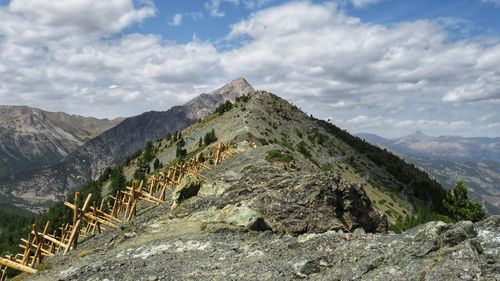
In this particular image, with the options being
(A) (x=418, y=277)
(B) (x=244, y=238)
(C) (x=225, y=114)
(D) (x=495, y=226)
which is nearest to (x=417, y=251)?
(A) (x=418, y=277)

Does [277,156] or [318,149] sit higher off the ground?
[318,149]

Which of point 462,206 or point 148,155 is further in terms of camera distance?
point 148,155

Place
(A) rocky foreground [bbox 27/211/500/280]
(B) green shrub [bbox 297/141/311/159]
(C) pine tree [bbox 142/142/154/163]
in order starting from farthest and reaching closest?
(C) pine tree [bbox 142/142/154/163] < (B) green shrub [bbox 297/141/311/159] < (A) rocky foreground [bbox 27/211/500/280]

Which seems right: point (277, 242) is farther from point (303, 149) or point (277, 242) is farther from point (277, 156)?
point (303, 149)

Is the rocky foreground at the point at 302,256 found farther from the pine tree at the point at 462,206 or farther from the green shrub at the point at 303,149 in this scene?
the green shrub at the point at 303,149

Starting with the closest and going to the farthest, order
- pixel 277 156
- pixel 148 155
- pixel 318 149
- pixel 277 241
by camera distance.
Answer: pixel 277 241 → pixel 277 156 → pixel 318 149 → pixel 148 155

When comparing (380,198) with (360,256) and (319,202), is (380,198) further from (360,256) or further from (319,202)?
(360,256)

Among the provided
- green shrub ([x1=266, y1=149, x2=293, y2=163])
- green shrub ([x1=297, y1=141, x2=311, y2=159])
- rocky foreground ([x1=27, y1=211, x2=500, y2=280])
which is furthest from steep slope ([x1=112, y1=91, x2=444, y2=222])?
rocky foreground ([x1=27, y1=211, x2=500, y2=280])

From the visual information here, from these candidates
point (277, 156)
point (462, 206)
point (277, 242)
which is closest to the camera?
point (277, 242)

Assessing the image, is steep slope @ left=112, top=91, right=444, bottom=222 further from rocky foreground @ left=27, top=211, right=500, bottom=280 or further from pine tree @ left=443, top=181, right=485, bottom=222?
rocky foreground @ left=27, top=211, right=500, bottom=280

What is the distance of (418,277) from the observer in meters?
14.1

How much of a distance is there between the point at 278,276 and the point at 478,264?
7.33m

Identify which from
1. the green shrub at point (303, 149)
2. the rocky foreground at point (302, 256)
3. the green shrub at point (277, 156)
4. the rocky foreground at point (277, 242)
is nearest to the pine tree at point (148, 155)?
the green shrub at point (303, 149)

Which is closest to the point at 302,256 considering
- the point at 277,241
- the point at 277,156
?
the point at 277,241
